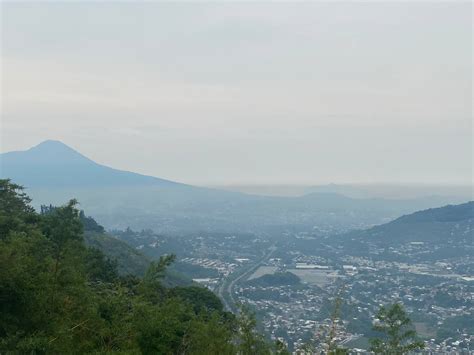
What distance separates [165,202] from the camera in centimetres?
12450

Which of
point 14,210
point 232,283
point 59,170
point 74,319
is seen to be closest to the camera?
point 74,319

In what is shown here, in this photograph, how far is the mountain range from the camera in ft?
279

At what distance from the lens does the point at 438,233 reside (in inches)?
2192

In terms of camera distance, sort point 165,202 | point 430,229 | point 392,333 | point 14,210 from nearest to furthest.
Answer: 1. point 392,333
2. point 14,210
3. point 430,229
4. point 165,202

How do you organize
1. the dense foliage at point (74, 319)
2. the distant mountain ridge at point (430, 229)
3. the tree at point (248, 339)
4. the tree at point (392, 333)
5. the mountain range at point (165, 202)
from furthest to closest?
the mountain range at point (165, 202), the distant mountain ridge at point (430, 229), the tree at point (392, 333), the tree at point (248, 339), the dense foliage at point (74, 319)

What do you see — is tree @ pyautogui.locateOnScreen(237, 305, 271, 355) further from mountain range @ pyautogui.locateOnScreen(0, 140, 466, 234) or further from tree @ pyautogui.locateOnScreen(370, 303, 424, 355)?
mountain range @ pyautogui.locateOnScreen(0, 140, 466, 234)

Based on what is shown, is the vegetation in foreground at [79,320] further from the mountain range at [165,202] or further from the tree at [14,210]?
the mountain range at [165,202]

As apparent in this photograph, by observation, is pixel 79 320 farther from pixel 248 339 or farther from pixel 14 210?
pixel 14 210

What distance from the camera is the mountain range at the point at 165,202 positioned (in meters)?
85.1

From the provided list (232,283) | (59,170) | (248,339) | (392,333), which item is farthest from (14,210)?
(59,170)

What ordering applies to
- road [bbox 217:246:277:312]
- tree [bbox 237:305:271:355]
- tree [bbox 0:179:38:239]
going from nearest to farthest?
tree [bbox 237:305:271:355]
tree [bbox 0:179:38:239]
road [bbox 217:246:277:312]

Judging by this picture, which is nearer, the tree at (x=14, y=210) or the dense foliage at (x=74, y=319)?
the dense foliage at (x=74, y=319)

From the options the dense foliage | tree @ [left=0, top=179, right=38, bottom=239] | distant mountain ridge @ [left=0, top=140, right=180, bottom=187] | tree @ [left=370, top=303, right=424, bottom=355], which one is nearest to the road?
tree @ [left=0, top=179, right=38, bottom=239]

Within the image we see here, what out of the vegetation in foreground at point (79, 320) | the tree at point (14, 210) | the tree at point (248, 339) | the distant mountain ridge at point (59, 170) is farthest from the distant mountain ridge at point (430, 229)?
the distant mountain ridge at point (59, 170)
